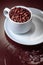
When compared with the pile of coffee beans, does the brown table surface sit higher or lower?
lower

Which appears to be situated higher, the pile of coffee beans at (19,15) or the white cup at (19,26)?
the pile of coffee beans at (19,15)

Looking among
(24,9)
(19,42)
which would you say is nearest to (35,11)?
(24,9)

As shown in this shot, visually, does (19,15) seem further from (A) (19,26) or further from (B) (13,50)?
(B) (13,50)

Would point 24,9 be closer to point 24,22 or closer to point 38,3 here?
point 24,22

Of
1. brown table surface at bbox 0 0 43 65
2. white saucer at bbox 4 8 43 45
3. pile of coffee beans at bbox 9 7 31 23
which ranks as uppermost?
pile of coffee beans at bbox 9 7 31 23

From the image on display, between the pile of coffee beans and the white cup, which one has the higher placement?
the pile of coffee beans

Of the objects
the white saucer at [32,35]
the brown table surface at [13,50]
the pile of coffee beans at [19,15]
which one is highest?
the pile of coffee beans at [19,15]

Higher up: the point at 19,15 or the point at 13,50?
the point at 19,15

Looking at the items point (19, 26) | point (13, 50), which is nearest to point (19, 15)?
point (19, 26)
